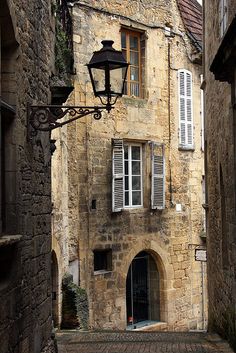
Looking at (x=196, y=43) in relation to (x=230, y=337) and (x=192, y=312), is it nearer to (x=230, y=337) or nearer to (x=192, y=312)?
(x=192, y=312)

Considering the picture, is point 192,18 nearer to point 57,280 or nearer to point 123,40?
point 123,40

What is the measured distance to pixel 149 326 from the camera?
15.6 metres

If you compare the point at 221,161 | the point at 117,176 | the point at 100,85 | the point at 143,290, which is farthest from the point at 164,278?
the point at 100,85

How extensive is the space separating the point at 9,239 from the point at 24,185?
41.3 inches

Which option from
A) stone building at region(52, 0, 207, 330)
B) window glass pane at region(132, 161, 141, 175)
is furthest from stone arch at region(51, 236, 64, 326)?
window glass pane at region(132, 161, 141, 175)

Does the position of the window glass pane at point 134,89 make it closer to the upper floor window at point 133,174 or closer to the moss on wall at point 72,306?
the upper floor window at point 133,174

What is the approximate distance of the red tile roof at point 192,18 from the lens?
1711 centimetres

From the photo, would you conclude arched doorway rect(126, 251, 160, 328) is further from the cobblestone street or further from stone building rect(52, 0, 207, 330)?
the cobblestone street

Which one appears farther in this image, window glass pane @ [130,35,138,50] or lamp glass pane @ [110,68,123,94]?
window glass pane @ [130,35,138,50]

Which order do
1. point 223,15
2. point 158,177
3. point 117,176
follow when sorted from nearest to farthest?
point 223,15 < point 117,176 < point 158,177

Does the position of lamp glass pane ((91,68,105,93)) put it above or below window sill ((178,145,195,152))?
below

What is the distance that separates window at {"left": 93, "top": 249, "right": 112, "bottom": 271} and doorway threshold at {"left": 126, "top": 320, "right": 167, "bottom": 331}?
172 cm

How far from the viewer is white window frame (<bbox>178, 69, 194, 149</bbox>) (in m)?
16.7

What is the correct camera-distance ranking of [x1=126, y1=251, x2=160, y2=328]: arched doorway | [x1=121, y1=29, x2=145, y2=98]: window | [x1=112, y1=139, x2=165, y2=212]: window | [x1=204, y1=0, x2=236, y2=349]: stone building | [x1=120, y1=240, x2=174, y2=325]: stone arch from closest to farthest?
[x1=204, y1=0, x2=236, y2=349]: stone building, [x1=112, y1=139, x2=165, y2=212]: window, [x1=121, y1=29, x2=145, y2=98]: window, [x1=126, y1=251, x2=160, y2=328]: arched doorway, [x1=120, y1=240, x2=174, y2=325]: stone arch
